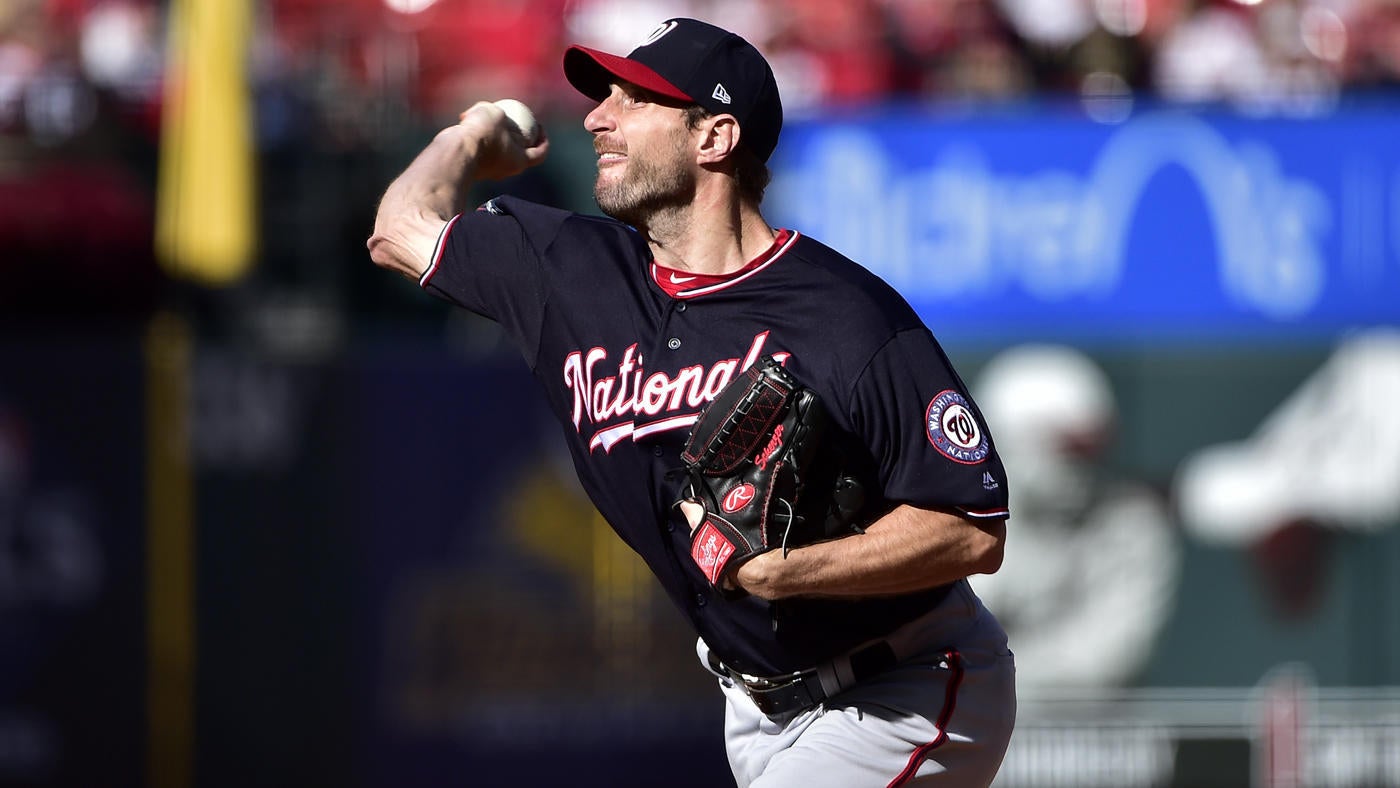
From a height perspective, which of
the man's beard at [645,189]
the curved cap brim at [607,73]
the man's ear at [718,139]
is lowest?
the man's beard at [645,189]

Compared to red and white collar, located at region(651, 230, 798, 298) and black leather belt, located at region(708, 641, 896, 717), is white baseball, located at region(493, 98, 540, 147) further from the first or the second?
black leather belt, located at region(708, 641, 896, 717)

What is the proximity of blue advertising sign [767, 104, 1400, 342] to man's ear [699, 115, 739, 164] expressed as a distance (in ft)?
16.2

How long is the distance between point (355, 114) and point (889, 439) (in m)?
5.93

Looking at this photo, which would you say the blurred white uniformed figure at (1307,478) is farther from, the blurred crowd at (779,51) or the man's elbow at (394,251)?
the man's elbow at (394,251)

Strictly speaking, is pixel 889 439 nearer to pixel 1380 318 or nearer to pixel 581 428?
pixel 581 428

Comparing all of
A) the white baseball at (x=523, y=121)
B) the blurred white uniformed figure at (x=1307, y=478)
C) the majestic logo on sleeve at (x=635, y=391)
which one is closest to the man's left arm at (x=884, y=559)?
the majestic logo on sleeve at (x=635, y=391)

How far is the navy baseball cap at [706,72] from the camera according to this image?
3588mm

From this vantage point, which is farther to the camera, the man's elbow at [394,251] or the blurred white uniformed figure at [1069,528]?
the blurred white uniformed figure at [1069,528]


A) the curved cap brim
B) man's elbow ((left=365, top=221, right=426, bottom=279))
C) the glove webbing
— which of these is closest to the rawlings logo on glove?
the glove webbing

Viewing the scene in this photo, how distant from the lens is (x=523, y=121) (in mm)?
4160

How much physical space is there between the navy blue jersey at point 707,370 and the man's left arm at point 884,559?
0.04m

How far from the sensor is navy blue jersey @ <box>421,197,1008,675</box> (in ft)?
11.0

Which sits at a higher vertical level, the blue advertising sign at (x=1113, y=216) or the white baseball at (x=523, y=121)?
the white baseball at (x=523, y=121)

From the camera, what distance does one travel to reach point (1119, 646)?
8.41 metres
